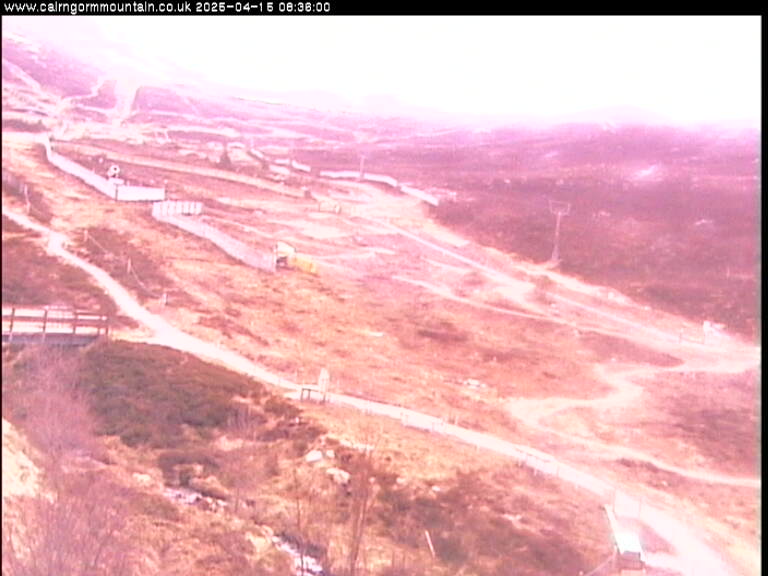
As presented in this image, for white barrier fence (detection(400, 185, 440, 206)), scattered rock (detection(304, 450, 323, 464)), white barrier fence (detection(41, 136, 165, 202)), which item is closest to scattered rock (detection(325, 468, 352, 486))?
scattered rock (detection(304, 450, 323, 464))

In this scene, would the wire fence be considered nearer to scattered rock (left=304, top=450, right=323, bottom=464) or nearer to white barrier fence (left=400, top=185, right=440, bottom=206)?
scattered rock (left=304, top=450, right=323, bottom=464)

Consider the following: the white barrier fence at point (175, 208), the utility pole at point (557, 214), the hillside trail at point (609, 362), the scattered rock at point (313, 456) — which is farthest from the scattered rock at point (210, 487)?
the utility pole at point (557, 214)

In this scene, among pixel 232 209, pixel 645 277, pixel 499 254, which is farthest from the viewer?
pixel 232 209

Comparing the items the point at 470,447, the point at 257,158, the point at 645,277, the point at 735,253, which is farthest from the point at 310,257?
the point at 735,253

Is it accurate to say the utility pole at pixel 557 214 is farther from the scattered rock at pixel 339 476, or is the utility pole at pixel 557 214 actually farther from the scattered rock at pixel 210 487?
the scattered rock at pixel 210 487

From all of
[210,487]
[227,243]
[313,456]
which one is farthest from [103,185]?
[313,456]
